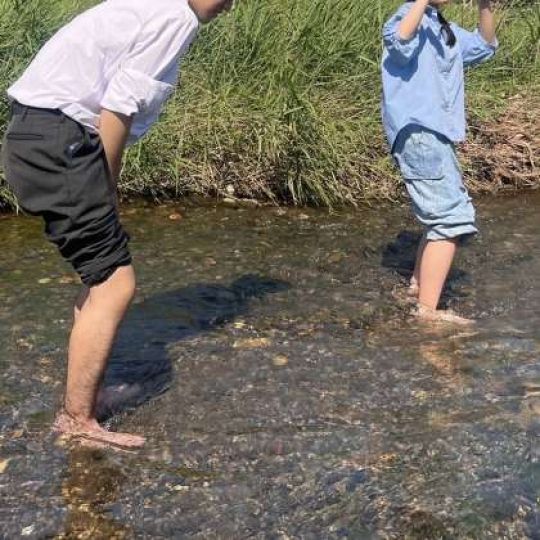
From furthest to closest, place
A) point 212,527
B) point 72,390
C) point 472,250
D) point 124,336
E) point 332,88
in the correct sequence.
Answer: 1. point 332,88
2. point 472,250
3. point 124,336
4. point 72,390
5. point 212,527

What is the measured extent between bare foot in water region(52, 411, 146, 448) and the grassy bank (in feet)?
10.4

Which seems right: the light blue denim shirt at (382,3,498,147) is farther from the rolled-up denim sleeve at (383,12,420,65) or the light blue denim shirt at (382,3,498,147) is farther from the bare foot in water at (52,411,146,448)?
the bare foot in water at (52,411,146,448)

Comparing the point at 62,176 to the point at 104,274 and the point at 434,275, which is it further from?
the point at 434,275

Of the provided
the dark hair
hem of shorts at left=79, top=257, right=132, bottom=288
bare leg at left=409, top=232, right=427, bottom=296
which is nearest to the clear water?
bare leg at left=409, top=232, right=427, bottom=296

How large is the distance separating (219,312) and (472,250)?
1.73m

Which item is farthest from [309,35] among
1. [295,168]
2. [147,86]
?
[147,86]

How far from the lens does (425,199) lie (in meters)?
4.45

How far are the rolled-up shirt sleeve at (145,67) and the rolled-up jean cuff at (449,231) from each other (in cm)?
186

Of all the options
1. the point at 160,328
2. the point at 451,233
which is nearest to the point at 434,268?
the point at 451,233

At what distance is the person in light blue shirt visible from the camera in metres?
4.32

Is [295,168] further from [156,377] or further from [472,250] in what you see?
[156,377]

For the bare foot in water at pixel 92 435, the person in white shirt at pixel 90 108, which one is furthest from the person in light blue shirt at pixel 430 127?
the bare foot in water at pixel 92 435

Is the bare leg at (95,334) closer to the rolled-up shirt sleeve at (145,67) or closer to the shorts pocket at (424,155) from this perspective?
the rolled-up shirt sleeve at (145,67)

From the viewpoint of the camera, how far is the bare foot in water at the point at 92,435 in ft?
10.7
